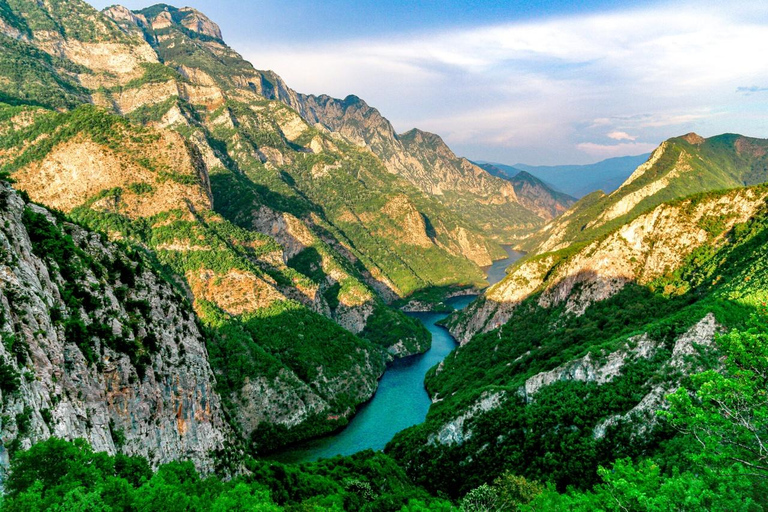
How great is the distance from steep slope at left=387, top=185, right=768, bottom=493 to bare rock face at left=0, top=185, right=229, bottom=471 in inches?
1800

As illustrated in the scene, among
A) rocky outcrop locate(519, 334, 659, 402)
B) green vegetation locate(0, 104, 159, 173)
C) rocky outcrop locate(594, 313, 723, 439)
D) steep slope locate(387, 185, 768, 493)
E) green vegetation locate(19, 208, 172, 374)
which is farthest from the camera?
green vegetation locate(0, 104, 159, 173)

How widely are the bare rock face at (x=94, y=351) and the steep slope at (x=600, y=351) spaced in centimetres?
4573

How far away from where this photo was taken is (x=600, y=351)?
71.0 m

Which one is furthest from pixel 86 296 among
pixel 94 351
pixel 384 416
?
pixel 384 416

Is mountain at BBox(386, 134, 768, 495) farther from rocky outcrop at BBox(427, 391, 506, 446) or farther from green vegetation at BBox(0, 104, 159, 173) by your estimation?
green vegetation at BBox(0, 104, 159, 173)

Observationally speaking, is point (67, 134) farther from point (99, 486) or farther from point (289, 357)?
point (99, 486)

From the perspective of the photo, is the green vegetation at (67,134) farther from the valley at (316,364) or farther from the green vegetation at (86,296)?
the green vegetation at (86,296)

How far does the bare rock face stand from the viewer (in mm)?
27406

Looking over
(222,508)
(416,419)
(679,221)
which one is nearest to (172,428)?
(222,508)

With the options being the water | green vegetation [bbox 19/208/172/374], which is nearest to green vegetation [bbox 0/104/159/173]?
green vegetation [bbox 19/208/172/374]

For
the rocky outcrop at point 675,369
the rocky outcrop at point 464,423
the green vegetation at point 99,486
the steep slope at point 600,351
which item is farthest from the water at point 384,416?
the green vegetation at point 99,486

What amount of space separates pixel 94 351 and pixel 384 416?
314ft

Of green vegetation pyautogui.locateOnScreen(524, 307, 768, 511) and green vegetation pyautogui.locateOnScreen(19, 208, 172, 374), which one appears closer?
green vegetation pyautogui.locateOnScreen(524, 307, 768, 511)

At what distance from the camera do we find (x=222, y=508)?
923 inches
